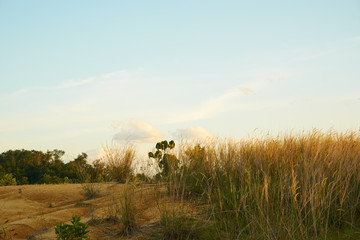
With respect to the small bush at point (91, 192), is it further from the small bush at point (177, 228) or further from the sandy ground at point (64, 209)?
the small bush at point (177, 228)

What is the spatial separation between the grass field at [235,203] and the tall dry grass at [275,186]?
0.02m

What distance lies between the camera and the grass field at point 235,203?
4270mm

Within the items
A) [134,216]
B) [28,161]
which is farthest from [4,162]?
[134,216]

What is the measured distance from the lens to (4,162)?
2039 cm

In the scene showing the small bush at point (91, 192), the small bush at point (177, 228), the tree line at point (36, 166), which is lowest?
the small bush at point (177, 228)

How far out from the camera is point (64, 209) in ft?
20.3

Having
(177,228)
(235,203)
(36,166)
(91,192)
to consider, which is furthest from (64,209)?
(36,166)

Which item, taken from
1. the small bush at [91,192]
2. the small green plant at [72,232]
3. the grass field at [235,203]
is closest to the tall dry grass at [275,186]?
the grass field at [235,203]

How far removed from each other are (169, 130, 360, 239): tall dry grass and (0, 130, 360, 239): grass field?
0.02 m

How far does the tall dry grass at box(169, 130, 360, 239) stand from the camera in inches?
166

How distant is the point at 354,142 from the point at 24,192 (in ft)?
24.7

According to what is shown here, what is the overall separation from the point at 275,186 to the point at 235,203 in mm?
978

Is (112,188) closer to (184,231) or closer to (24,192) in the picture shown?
(24,192)

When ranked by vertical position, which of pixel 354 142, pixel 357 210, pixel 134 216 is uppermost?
pixel 354 142
